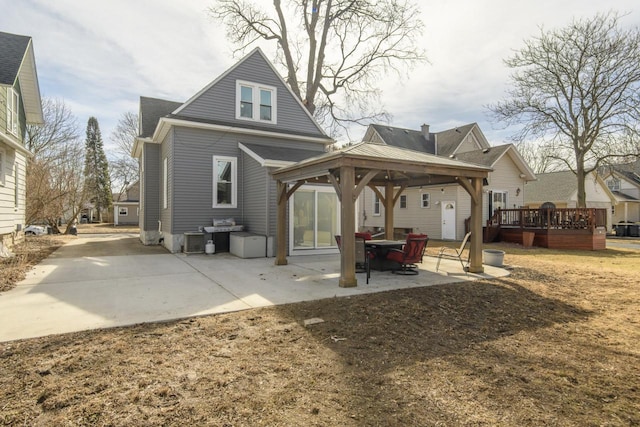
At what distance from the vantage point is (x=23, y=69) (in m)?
13.6

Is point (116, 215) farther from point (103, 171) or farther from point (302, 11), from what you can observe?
point (302, 11)

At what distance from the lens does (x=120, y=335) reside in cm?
415

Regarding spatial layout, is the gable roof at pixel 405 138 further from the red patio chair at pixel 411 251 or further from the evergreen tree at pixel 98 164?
the evergreen tree at pixel 98 164

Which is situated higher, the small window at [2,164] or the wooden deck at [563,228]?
the small window at [2,164]

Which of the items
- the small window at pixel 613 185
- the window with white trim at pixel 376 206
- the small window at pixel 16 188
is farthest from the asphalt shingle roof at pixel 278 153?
the small window at pixel 613 185

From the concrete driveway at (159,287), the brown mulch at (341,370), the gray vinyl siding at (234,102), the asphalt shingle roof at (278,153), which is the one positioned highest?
the gray vinyl siding at (234,102)

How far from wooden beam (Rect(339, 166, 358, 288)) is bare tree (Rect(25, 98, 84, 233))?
52.0 ft

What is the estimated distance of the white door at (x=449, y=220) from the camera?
64.5ft

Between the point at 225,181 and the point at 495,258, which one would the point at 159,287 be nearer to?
the point at 225,181

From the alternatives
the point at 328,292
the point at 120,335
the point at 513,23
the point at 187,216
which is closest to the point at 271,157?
the point at 187,216

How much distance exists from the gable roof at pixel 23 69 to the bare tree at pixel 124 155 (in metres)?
17.1

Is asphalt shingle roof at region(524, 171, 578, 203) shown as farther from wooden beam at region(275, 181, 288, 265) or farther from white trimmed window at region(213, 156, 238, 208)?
wooden beam at region(275, 181, 288, 265)

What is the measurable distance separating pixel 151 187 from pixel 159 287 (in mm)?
9954

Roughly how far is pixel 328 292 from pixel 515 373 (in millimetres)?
3467
